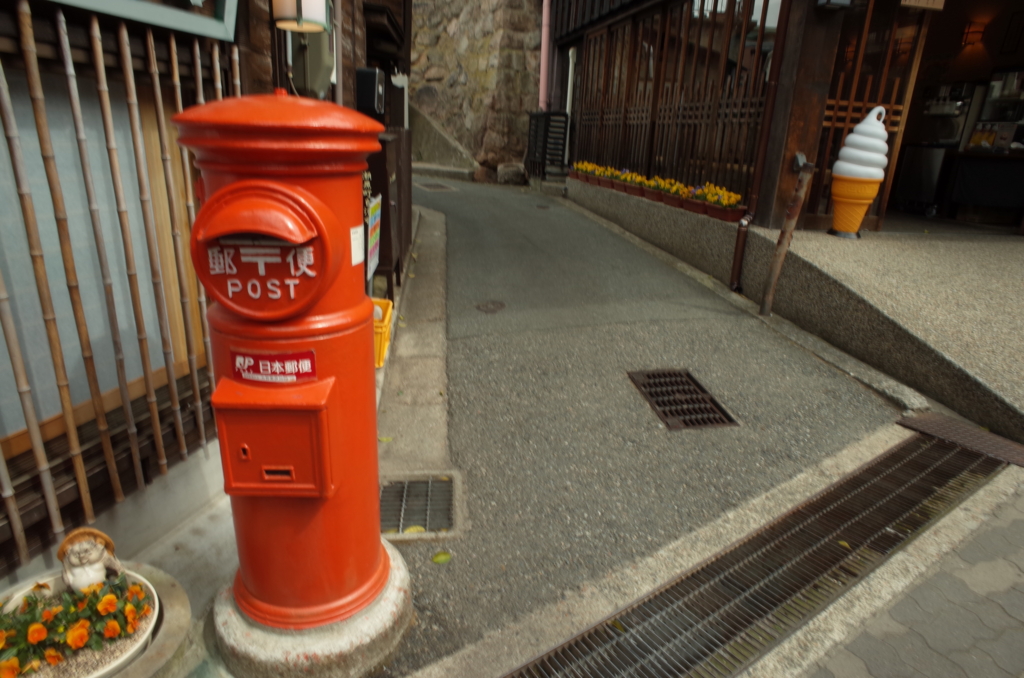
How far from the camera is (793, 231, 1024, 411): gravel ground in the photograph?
4.52 meters

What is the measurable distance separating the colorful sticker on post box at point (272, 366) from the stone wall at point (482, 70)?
1649 cm

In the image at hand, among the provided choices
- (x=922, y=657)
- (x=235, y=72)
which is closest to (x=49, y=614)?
(x=235, y=72)

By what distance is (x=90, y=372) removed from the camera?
2350 mm

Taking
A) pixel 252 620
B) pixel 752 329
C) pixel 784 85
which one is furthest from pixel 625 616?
pixel 784 85

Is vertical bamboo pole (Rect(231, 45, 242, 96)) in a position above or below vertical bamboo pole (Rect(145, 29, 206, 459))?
above

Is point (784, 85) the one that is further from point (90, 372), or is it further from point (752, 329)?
point (90, 372)

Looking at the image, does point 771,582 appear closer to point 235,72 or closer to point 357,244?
point 357,244

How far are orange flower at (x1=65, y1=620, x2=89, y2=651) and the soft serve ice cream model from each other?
7274mm

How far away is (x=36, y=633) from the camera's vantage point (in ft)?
5.91

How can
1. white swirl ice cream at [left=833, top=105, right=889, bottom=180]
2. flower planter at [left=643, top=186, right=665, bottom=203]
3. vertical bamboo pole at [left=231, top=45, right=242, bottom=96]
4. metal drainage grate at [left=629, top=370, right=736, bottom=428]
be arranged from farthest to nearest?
1. flower planter at [left=643, top=186, right=665, bottom=203]
2. white swirl ice cream at [left=833, top=105, right=889, bottom=180]
3. metal drainage grate at [left=629, top=370, right=736, bottom=428]
4. vertical bamboo pole at [left=231, top=45, right=242, bottom=96]

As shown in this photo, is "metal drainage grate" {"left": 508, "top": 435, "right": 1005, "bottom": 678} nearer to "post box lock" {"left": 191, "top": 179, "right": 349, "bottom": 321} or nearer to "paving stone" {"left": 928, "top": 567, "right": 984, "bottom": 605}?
"paving stone" {"left": 928, "top": 567, "right": 984, "bottom": 605}

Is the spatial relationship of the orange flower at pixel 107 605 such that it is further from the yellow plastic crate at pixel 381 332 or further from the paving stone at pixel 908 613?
the paving stone at pixel 908 613

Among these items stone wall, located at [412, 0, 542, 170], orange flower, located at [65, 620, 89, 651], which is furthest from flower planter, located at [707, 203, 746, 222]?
stone wall, located at [412, 0, 542, 170]

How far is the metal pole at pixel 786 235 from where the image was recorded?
5527 mm
